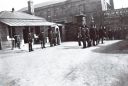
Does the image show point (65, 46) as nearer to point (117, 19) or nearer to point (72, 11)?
point (117, 19)

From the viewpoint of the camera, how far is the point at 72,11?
125 ft

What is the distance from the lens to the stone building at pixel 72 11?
104 ft

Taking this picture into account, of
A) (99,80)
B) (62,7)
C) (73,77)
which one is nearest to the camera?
(99,80)

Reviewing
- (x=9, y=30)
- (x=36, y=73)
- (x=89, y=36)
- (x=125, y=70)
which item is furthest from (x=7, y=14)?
(x=125, y=70)

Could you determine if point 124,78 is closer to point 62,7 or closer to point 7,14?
point 7,14

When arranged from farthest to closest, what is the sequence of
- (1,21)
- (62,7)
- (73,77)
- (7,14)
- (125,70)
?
(62,7) → (7,14) → (1,21) → (125,70) → (73,77)

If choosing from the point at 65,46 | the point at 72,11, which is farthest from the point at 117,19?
the point at 65,46

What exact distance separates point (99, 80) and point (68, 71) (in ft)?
5.92

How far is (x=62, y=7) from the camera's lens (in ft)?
129

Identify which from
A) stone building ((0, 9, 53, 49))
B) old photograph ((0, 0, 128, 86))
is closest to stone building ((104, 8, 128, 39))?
old photograph ((0, 0, 128, 86))

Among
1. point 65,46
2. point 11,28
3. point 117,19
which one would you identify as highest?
point 117,19

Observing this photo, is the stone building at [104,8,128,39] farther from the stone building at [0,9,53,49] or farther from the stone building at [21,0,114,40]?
the stone building at [0,9,53,49]

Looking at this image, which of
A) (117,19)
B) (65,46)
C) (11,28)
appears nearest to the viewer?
(65,46)

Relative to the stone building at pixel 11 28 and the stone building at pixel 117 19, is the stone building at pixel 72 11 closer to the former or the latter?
the stone building at pixel 117 19
